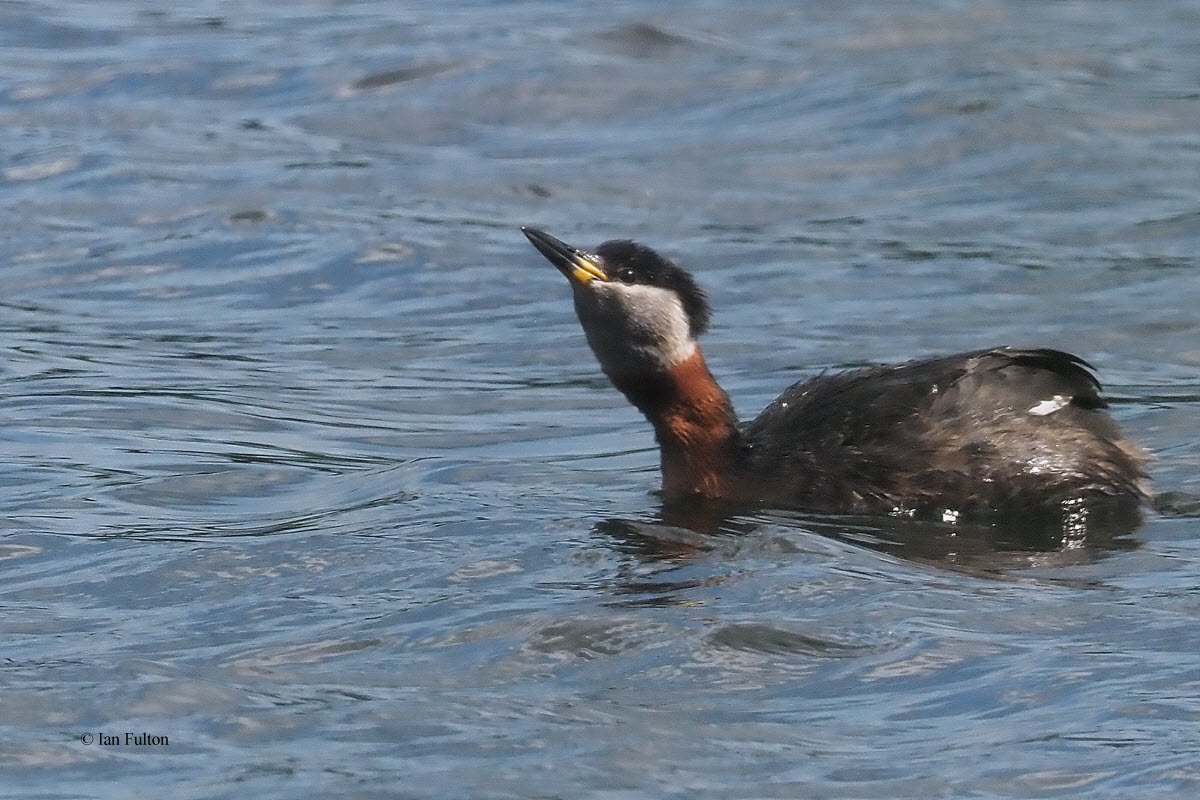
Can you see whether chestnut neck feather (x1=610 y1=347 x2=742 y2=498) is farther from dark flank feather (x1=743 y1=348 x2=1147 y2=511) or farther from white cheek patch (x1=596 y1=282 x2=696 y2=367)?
dark flank feather (x1=743 y1=348 x2=1147 y2=511)

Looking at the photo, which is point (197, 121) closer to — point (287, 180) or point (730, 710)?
point (287, 180)

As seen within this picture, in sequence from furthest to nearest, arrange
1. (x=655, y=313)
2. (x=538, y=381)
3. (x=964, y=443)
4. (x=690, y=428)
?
(x=538, y=381)
(x=690, y=428)
(x=655, y=313)
(x=964, y=443)

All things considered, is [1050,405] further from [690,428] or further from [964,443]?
[690,428]

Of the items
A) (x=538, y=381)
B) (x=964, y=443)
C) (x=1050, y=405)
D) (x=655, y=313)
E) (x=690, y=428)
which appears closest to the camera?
(x=964, y=443)

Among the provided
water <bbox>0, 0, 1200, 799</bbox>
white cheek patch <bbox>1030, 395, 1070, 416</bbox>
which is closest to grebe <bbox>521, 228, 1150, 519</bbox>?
white cheek patch <bbox>1030, 395, 1070, 416</bbox>

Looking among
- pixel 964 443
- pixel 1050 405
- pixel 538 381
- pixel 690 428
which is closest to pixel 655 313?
pixel 690 428

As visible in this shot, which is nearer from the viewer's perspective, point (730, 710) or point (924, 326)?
point (730, 710)

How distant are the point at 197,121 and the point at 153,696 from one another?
1185 centimetres

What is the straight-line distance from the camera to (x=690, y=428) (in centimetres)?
930

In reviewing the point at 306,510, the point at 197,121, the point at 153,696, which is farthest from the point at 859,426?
the point at 197,121

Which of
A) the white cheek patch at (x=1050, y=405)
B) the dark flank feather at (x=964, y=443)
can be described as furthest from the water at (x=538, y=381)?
the white cheek patch at (x=1050, y=405)

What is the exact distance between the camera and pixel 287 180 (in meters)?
16.1

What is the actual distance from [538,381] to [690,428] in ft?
8.46

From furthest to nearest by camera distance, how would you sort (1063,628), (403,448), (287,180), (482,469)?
(287,180) < (403,448) < (482,469) < (1063,628)
